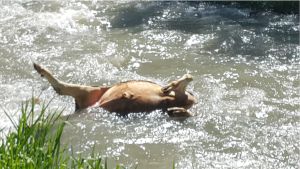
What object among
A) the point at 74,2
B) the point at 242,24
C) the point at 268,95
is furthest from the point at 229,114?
the point at 74,2

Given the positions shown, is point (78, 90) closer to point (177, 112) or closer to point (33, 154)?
point (177, 112)

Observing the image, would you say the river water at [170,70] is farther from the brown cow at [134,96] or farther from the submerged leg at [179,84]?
the submerged leg at [179,84]

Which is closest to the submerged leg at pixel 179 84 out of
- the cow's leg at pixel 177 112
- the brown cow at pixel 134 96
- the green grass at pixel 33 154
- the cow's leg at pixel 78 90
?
the brown cow at pixel 134 96

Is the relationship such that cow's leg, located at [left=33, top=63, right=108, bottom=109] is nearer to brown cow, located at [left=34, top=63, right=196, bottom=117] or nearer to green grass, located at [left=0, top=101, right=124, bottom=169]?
brown cow, located at [left=34, top=63, right=196, bottom=117]

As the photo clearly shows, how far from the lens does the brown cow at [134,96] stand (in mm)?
5680

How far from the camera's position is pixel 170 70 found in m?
6.98

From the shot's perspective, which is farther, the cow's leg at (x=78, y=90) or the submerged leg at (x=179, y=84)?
the cow's leg at (x=78, y=90)

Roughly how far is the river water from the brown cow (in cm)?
10

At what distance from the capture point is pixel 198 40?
25.8ft

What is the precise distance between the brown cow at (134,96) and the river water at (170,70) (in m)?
0.10

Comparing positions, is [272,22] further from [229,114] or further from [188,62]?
[229,114]

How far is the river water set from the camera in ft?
17.0

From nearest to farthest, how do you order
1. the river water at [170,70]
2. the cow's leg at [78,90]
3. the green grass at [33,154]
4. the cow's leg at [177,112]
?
the green grass at [33,154]
the river water at [170,70]
the cow's leg at [177,112]
the cow's leg at [78,90]

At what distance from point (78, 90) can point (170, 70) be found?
1568 mm
